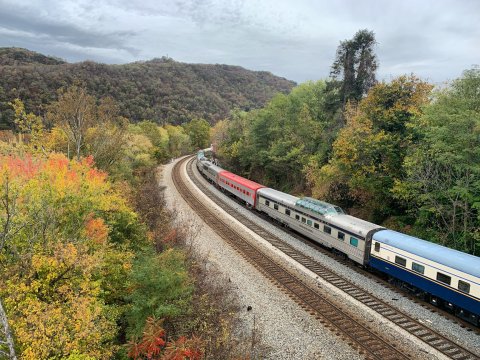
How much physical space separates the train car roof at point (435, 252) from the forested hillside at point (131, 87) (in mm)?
55204

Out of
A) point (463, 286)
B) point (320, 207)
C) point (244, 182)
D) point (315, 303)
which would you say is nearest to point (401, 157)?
point (320, 207)

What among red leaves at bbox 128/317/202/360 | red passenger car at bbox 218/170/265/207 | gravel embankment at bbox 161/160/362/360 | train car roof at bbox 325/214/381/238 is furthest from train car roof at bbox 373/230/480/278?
red passenger car at bbox 218/170/265/207

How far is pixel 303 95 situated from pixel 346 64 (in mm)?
10417

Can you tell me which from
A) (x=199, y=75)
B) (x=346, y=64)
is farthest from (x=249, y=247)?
(x=199, y=75)

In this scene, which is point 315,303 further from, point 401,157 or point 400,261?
point 401,157

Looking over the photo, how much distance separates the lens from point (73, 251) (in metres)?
12.1

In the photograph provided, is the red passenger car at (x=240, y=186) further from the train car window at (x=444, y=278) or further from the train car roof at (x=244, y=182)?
the train car window at (x=444, y=278)

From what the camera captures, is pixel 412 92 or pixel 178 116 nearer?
pixel 412 92

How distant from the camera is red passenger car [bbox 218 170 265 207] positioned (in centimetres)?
3397

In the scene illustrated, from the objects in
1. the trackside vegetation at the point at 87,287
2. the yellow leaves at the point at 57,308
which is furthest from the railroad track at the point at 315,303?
the yellow leaves at the point at 57,308

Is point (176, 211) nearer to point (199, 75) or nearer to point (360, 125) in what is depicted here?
point (360, 125)

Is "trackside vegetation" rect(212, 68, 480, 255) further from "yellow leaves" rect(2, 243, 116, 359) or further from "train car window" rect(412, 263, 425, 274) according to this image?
"yellow leaves" rect(2, 243, 116, 359)

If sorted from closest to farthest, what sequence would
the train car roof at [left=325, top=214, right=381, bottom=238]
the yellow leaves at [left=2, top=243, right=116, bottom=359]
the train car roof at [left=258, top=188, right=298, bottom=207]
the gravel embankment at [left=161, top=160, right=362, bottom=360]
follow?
the yellow leaves at [left=2, top=243, right=116, bottom=359] → the gravel embankment at [left=161, top=160, right=362, bottom=360] → the train car roof at [left=325, top=214, right=381, bottom=238] → the train car roof at [left=258, top=188, right=298, bottom=207]

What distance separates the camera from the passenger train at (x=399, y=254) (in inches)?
591
